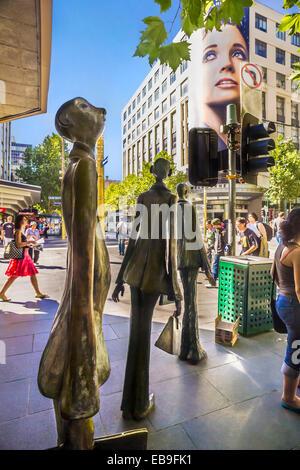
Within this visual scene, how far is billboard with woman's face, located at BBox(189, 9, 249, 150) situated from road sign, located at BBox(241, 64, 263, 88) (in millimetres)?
27960

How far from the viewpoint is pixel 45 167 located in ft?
123

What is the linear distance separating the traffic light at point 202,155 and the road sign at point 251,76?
74 centimetres

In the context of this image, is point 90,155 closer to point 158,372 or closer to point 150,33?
point 150,33

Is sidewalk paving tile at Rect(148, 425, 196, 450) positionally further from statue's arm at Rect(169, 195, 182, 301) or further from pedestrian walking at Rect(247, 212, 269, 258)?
pedestrian walking at Rect(247, 212, 269, 258)

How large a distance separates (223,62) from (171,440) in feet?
119

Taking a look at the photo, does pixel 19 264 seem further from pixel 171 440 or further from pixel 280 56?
pixel 280 56

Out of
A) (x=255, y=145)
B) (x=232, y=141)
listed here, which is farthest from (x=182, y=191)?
(x=255, y=145)

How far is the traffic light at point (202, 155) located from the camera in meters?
3.71

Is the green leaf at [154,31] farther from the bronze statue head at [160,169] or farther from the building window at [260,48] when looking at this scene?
the building window at [260,48]

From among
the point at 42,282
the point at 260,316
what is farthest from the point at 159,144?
the point at 260,316

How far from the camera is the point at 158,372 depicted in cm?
294

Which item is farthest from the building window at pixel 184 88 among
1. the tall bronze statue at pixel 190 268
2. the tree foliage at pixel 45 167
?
the tall bronze statue at pixel 190 268
